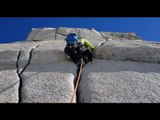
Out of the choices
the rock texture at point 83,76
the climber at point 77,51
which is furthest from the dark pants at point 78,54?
the rock texture at point 83,76

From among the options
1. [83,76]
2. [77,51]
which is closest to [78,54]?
[77,51]

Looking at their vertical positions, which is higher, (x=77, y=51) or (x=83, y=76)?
(x=77, y=51)

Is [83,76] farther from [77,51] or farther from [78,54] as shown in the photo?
[77,51]

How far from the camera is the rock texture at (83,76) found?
7211mm

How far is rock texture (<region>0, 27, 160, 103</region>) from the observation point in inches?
284

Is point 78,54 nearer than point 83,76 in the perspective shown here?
No

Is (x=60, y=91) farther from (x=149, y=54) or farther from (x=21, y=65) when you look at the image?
(x=149, y=54)

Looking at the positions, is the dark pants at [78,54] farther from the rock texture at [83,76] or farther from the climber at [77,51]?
the rock texture at [83,76]

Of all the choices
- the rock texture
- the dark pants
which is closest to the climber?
the dark pants

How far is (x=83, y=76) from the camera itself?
27.4 feet

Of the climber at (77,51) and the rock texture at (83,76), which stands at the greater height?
the climber at (77,51)
